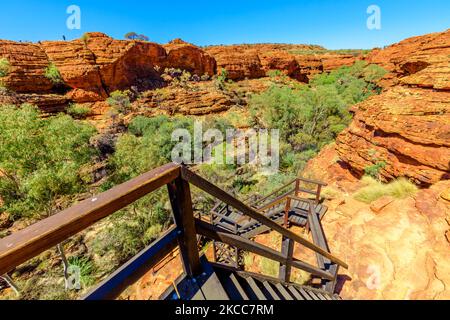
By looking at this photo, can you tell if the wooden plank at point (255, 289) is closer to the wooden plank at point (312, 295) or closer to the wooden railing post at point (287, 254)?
the wooden railing post at point (287, 254)

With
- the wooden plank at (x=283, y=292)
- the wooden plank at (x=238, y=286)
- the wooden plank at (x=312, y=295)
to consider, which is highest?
the wooden plank at (x=238, y=286)

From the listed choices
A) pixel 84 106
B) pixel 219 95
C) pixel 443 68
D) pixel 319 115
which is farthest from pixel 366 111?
pixel 84 106

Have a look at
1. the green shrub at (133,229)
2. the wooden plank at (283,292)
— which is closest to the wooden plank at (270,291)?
the wooden plank at (283,292)

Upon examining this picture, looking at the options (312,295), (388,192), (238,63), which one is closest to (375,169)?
(388,192)

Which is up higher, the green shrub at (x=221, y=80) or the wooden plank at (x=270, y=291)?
the green shrub at (x=221, y=80)

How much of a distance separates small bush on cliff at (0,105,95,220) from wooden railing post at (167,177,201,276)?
284 inches

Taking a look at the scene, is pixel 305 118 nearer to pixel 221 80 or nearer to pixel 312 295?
pixel 312 295

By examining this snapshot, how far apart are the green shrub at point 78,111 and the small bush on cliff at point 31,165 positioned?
603 inches

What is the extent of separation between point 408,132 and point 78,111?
2577cm

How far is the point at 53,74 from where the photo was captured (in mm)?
20719

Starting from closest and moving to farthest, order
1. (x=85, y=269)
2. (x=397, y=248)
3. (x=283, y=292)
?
1. (x=283, y=292)
2. (x=397, y=248)
3. (x=85, y=269)

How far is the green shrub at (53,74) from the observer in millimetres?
20656
